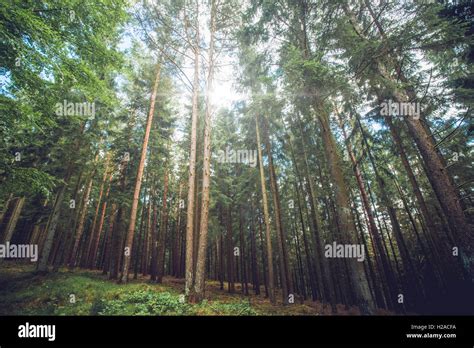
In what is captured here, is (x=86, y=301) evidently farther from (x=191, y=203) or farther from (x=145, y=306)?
(x=191, y=203)

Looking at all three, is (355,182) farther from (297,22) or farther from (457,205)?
(297,22)

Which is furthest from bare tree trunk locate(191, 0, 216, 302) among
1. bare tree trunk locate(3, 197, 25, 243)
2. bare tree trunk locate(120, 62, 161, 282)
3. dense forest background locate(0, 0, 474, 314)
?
bare tree trunk locate(3, 197, 25, 243)

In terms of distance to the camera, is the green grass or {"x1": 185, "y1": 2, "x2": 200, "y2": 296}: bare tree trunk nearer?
the green grass

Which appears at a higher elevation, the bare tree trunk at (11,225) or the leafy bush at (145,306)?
the bare tree trunk at (11,225)

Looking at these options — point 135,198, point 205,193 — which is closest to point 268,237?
point 205,193

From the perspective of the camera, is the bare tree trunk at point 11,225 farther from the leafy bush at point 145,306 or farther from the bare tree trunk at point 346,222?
the bare tree trunk at point 346,222

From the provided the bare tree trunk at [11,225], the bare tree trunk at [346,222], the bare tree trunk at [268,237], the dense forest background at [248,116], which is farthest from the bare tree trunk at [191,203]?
the bare tree trunk at [11,225]

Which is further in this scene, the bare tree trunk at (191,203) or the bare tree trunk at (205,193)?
the bare tree trunk at (191,203)

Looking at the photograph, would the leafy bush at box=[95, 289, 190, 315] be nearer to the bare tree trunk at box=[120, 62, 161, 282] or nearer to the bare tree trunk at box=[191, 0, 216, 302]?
the bare tree trunk at box=[191, 0, 216, 302]

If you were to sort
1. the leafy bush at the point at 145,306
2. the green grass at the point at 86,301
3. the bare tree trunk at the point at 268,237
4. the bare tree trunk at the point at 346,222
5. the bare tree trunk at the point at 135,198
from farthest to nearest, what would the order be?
the bare tree trunk at the point at 268,237, the bare tree trunk at the point at 135,198, the green grass at the point at 86,301, the leafy bush at the point at 145,306, the bare tree trunk at the point at 346,222

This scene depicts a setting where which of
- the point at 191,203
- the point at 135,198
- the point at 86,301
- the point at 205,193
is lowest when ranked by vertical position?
the point at 86,301

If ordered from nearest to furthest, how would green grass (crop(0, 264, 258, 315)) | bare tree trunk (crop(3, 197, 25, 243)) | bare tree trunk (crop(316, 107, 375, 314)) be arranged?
1. bare tree trunk (crop(316, 107, 375, 314))
2. green grass (crop(0, 264, 258, 315))
3. bare tree trunk (crop(3, 197, 25, 243))

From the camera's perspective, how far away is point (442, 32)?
5.99 metres

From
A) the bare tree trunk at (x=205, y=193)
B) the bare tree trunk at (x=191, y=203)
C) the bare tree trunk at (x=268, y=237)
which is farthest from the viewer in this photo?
the bare tree trunk at (x=268, y=237)
